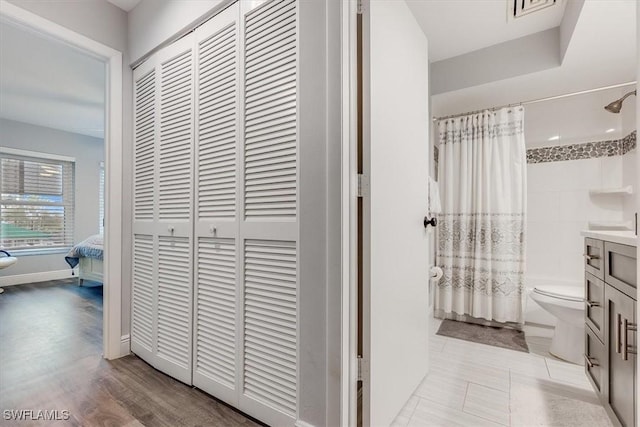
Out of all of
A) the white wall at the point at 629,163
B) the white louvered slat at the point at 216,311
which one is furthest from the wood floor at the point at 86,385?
the white wall at the point at 629,163

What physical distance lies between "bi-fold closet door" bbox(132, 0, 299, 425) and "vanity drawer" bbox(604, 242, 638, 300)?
133 cm

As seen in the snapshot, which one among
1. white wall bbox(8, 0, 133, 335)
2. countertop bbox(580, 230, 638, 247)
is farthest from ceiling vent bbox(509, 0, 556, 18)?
white wall bbox(8, 0, 133, 335)

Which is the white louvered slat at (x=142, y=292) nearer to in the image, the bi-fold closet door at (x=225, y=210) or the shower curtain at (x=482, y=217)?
the bi-fold closet door at (x=225, y=210)

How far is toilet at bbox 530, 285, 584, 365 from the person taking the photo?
2.00 m

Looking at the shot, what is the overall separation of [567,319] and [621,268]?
97cm

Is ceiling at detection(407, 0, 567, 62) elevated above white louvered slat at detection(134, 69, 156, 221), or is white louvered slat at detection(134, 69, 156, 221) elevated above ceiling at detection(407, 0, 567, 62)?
ceiling at detection(407, 0, 567, 62)

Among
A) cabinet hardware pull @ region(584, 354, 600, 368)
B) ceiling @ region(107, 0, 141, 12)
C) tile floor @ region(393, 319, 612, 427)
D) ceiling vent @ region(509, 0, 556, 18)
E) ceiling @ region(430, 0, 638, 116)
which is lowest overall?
tile floor @ region(393, 319, 612, 427)

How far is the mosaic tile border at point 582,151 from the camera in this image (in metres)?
2.55

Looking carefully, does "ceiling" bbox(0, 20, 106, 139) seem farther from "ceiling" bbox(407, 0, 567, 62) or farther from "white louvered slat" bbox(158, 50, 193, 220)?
"ceiling" bbox(407, 0, 567, 62)

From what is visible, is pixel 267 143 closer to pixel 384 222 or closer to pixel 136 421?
pixel 384 222

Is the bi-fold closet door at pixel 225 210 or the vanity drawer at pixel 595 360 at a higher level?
the bi-fold closet door at pixel 225 210

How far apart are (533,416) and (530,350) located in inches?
36.2

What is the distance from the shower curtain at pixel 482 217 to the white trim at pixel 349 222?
6.73ft

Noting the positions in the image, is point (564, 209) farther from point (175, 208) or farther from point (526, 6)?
point (175, 208)
